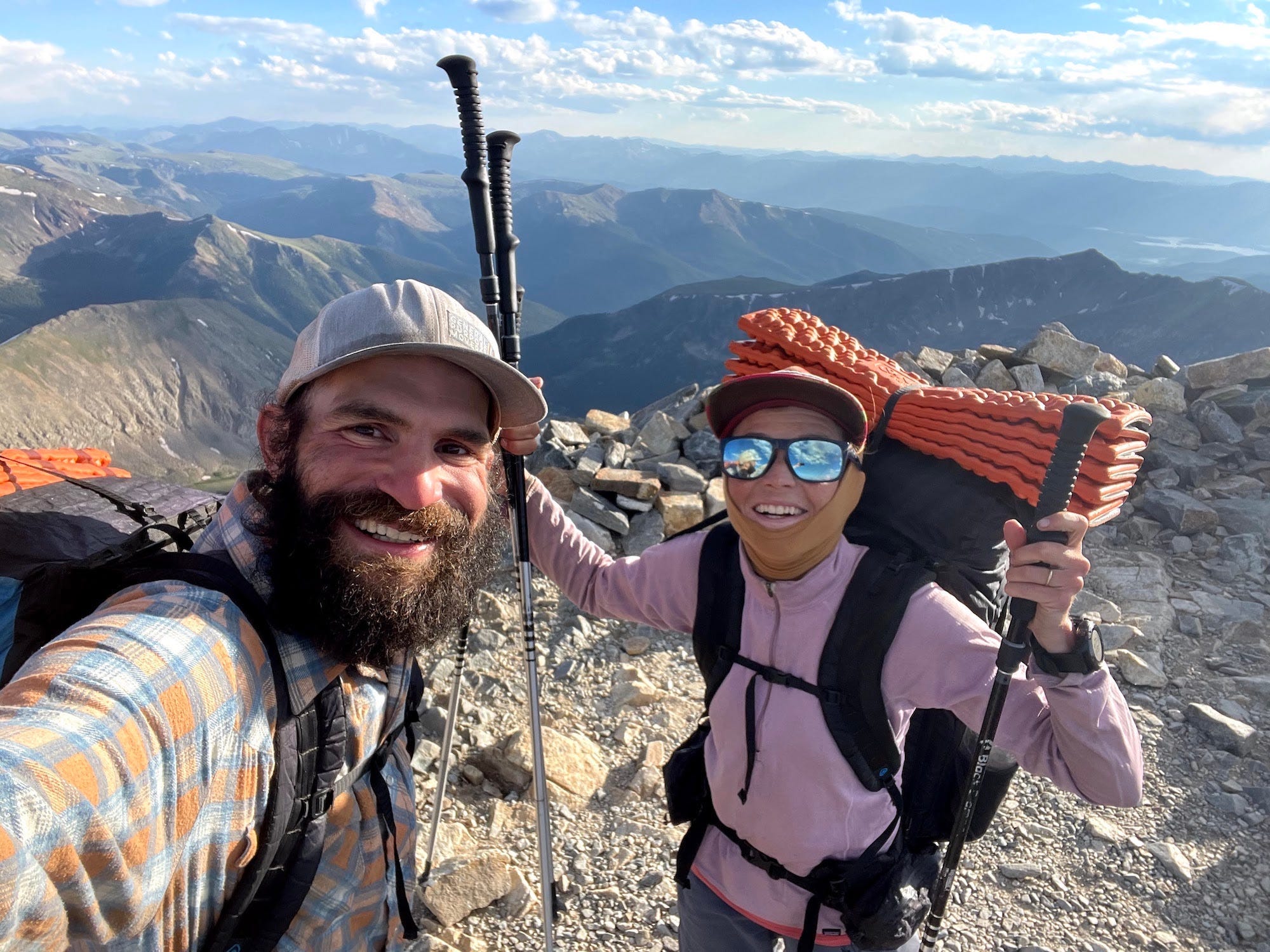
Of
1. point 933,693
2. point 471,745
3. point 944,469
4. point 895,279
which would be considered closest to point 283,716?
point 933,693

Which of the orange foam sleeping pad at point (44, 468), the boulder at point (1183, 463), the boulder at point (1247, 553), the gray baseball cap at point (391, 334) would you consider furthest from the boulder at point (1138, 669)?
the orange foam sleeping pad at point (44, 468)

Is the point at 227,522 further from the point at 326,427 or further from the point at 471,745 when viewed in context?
the point at 471,745

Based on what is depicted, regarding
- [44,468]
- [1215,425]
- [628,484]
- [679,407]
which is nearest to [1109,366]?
[1215,425]

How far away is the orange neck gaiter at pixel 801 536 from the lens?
10.6ft

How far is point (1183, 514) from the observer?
38.6 feet

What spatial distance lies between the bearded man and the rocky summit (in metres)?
2.95

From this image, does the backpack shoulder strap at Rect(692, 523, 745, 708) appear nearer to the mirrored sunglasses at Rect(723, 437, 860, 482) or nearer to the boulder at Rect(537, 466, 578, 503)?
the mirrored sunglasses at Rect(723, 437, 860, 482)

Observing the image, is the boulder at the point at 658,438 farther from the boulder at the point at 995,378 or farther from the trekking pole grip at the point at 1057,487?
the trekking pole grip at the point at 1057,487

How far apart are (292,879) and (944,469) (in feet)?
10.4

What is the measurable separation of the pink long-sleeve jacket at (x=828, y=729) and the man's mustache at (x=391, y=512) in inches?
57.1

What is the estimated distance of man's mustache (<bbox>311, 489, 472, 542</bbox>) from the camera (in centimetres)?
A: 255

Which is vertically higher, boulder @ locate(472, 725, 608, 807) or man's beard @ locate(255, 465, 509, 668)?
man's beard @ locate(255, 465, 509, 668)

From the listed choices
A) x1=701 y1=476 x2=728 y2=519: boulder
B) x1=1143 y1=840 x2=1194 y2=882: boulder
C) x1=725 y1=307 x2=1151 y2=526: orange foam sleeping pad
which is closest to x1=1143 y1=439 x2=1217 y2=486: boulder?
x1=701 y1=476 x2=728 y2=519: boulder

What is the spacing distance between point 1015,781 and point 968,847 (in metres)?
1.11
